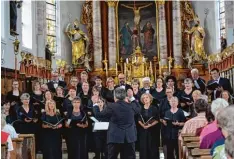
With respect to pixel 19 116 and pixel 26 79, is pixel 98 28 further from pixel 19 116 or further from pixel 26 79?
pixel 19 116

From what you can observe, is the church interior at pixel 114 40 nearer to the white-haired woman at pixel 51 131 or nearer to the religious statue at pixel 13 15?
the religious statue at pixel 13 15

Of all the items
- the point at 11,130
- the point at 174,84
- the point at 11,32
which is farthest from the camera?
the point at 11,32

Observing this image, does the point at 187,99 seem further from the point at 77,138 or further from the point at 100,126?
the point at 77,138

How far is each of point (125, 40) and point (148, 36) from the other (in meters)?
1.11

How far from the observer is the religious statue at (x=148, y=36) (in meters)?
20.9

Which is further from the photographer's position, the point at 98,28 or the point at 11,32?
the point at 98,28

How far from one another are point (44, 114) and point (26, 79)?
6751mm

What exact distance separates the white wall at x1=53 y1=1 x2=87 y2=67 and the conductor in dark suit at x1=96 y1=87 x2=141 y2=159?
46.6 ft

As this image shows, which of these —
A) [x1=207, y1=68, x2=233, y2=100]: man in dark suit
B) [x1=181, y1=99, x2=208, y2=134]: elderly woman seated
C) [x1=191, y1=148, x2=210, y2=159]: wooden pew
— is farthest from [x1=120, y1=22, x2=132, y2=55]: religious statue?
[x1=191, y1=148, x2=210, y2=159]: wooden pew

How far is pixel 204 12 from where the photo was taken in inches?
831

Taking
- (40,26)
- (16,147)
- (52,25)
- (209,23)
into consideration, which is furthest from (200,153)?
(209,23)

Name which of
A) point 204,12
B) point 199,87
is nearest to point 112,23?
point 204,12

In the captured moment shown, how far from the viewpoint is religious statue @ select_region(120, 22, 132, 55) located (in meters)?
20.8

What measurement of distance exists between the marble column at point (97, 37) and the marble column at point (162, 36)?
9.02 feet
